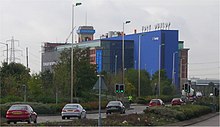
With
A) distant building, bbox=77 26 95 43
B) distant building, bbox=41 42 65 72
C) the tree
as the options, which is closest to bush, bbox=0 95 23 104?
the tree

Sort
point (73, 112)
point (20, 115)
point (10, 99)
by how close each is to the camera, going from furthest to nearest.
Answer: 1. point (10, 99)
2. point (73, 112)
3. point (20, 115)

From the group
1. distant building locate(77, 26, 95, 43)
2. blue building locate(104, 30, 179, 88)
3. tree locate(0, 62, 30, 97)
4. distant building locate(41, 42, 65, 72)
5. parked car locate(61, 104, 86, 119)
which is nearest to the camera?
parked car locate(61, 104, 86, 119)

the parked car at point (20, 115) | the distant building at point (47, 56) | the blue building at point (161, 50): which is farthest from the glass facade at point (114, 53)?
the parked car at point (20, 115)

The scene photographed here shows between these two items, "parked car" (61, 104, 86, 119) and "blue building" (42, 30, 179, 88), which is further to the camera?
"blue building" (42, 30, 179, 88)

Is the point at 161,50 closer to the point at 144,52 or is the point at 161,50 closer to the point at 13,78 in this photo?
the point at 144,52

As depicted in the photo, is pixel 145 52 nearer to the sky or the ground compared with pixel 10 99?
nearer to the sky

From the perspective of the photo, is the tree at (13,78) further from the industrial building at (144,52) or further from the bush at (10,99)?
the industrial building at (144,52)

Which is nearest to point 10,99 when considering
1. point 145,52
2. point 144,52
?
point 145,52

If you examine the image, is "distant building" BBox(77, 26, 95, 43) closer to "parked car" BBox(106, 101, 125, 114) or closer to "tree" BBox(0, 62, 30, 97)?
"tree" BBox(0, 62, 30, 97)

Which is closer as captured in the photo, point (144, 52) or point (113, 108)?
point (113, 108)

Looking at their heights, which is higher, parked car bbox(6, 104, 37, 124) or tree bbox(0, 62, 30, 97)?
tree bbox(0, 62, 30, 97)

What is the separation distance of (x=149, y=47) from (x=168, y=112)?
99608mm

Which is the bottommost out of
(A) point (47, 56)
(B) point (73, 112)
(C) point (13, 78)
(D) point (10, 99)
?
(B) point (73, 112)

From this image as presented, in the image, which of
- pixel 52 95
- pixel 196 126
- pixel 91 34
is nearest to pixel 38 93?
pixel 52 95
